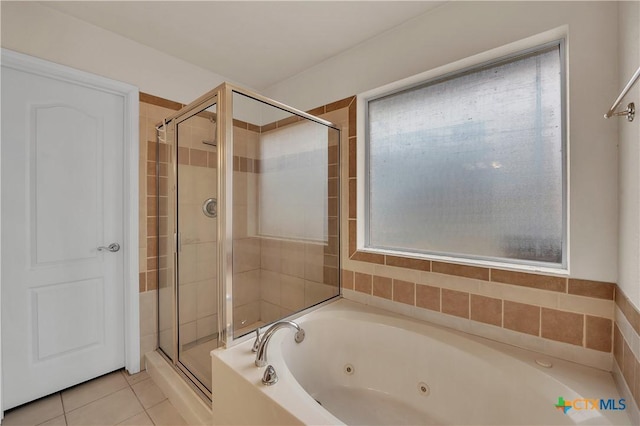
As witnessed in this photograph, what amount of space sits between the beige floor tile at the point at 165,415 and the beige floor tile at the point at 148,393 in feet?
0.17

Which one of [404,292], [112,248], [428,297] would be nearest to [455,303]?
[428,297]

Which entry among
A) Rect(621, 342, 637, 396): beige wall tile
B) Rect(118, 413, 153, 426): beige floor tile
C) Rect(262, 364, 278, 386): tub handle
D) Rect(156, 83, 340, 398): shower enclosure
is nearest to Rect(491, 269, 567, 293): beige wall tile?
Rect(621, 342, 637, 396): beige wall tile

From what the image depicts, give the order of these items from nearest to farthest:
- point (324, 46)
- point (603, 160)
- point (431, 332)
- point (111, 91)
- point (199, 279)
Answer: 1. point (603, 160)
2. point (431, 332)
3. point (199, 279)
4. point (111, 91)
5. point (324, 46)

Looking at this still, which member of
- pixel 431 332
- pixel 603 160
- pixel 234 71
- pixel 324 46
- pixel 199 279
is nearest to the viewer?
pixel 603 160

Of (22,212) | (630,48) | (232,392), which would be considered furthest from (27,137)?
(630,48)

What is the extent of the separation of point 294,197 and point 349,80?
999 millimetres

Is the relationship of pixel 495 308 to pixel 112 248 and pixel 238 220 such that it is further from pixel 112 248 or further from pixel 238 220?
pixel 112 248

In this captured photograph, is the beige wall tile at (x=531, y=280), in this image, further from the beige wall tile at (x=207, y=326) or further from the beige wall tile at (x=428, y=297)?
the beige wall tile at (x=207, y=326)

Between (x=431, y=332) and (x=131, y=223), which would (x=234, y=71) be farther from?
(x=431, y=332)

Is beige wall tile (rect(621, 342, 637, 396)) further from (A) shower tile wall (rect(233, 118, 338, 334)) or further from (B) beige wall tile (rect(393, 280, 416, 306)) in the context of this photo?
(A) shower tile wall (rect(233, 118, 338, 334))

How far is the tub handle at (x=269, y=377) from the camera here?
1.07m

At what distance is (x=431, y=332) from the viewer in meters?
1.51

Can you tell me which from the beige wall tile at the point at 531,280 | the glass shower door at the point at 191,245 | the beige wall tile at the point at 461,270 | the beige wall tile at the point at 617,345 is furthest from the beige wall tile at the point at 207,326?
the beige wall tile at the point at 617,345

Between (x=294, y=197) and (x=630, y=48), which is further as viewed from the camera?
(x=294, y=197)
